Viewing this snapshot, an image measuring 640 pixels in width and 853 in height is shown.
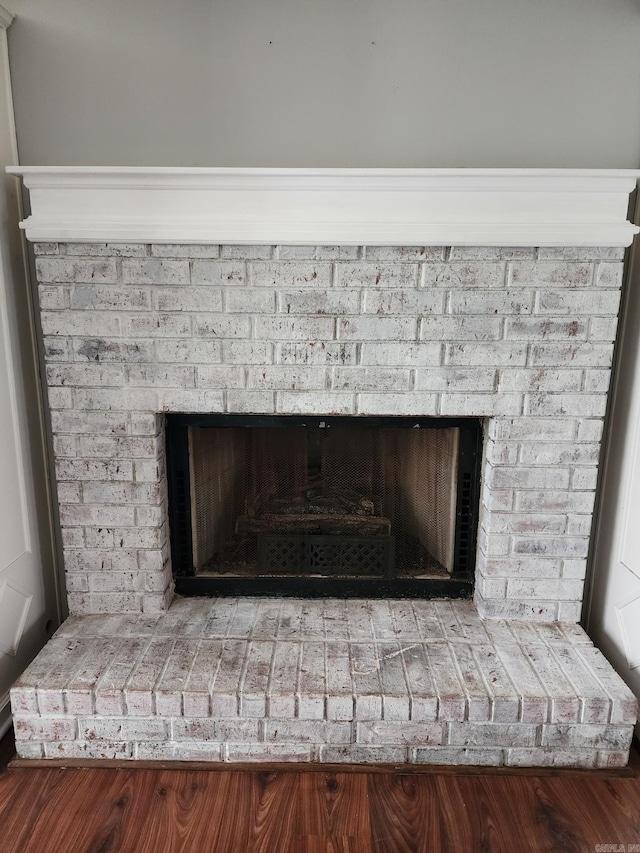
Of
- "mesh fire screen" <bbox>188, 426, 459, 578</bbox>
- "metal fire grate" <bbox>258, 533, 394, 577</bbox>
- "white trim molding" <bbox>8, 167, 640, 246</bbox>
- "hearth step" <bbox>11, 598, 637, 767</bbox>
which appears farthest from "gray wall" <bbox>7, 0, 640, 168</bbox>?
"hearth step" <bbox>11, 598, 637, 767</bbox>

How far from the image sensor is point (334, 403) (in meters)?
1.71

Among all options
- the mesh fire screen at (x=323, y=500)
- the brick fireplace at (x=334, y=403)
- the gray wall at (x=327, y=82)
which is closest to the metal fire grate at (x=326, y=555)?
the mesh fire screen at (x=323, y=500)

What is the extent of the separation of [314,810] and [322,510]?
0.88 meters

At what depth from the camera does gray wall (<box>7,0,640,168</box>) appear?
5.33 ft

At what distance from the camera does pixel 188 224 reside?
5.19ft

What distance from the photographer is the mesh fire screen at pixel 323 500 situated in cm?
190

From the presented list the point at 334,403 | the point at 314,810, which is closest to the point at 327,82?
the point at 334,403

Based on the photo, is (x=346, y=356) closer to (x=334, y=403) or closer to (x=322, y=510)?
(x=334, y=403)

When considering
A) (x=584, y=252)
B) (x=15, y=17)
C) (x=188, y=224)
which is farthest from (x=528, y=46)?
(x=15, y=17)

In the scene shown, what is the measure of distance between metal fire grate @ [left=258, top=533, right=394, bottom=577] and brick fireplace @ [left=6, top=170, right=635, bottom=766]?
0.58ft

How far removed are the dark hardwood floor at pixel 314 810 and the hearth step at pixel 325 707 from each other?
0.05m

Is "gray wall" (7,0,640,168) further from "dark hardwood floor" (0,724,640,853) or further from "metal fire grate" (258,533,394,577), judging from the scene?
"dark hardwood floor" (0,724,640,853)

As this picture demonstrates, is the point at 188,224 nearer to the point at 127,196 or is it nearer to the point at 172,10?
the point at 127,196

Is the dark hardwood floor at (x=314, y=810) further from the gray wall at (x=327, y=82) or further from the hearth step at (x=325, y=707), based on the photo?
the gray wall at (x=327, y=82)
